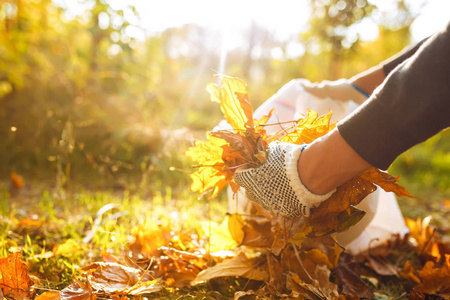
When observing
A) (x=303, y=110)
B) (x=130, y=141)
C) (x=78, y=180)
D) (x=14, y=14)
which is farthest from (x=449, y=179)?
(x=14, y=14)

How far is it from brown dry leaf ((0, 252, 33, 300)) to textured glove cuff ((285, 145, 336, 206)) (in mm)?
812

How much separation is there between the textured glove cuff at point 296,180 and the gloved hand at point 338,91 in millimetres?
729

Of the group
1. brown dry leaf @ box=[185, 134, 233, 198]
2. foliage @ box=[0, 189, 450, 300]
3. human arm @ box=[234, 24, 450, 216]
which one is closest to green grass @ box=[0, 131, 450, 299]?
foliage @ box=[0, 189, 450, 300]

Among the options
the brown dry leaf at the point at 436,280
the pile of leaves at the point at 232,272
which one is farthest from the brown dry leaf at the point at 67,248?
the brown dry leaf at the point at 436,280

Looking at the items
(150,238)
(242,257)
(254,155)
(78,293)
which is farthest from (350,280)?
(78,293)

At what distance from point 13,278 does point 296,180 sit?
33.6 inches

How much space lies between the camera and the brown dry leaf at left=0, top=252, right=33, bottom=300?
98cm

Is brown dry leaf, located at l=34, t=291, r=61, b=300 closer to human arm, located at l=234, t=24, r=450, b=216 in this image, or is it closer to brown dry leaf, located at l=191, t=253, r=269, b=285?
brown dry leaf, located at l=191, t=253, r=269, b=285

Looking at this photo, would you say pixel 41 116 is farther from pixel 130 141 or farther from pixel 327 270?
pixel 327 270

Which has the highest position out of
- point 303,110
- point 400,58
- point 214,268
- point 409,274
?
point 400,58

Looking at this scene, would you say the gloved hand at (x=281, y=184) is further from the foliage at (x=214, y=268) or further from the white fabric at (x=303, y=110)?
the white fabric at (x=303, y=110)

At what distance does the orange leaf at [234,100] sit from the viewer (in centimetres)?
105

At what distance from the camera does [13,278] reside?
0.99 m

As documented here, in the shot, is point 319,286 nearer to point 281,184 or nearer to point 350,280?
point 350,280
